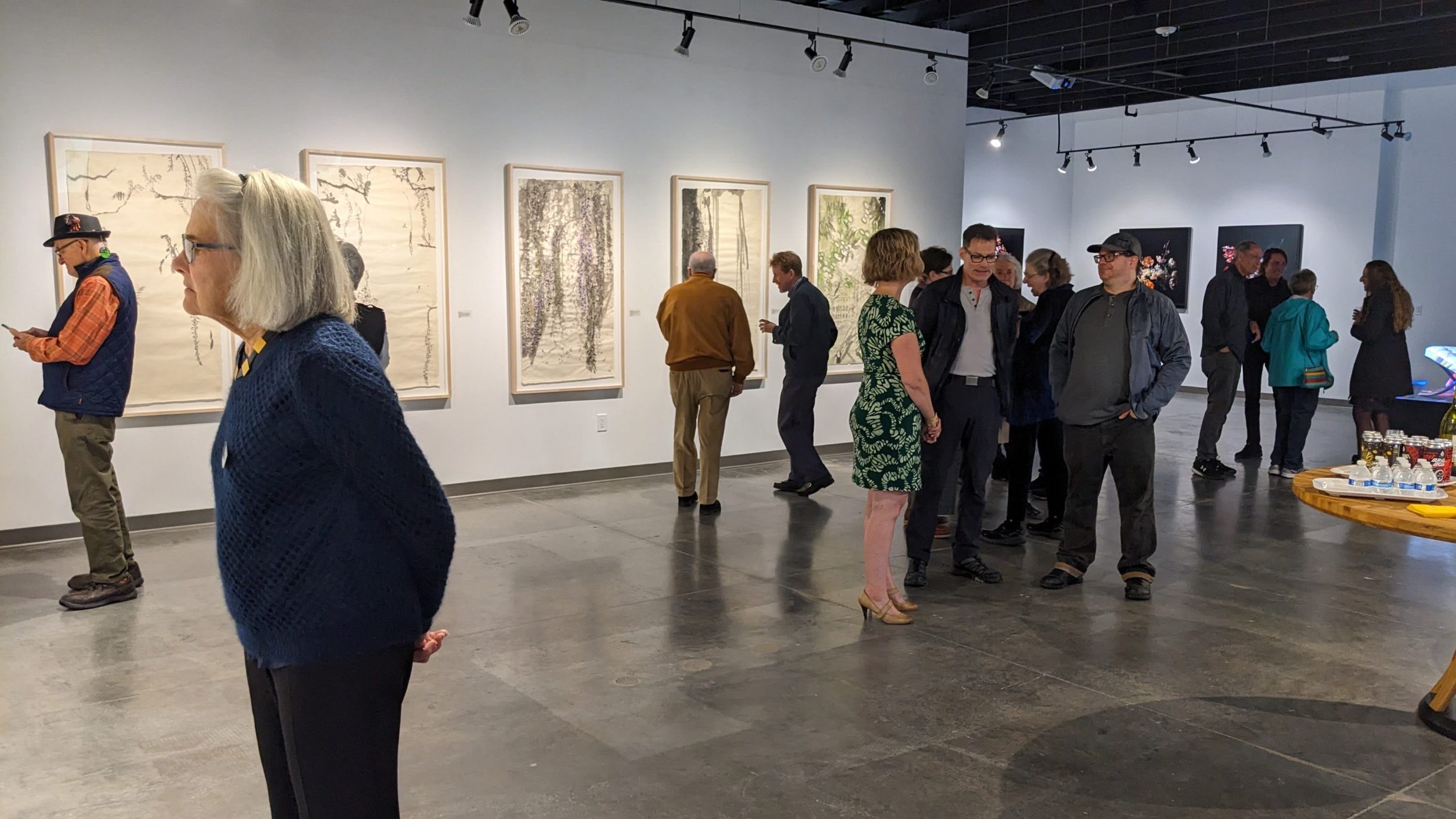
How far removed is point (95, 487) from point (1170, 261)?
14.4 m

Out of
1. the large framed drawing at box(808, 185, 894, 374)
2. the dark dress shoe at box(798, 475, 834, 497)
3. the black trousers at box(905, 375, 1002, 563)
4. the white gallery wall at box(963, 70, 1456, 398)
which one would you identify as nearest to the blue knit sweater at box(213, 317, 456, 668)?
the black trousers at box(905, 375, 1002, 563)

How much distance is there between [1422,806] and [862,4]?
8.55 m

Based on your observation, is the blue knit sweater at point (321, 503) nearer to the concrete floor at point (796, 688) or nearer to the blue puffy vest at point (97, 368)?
the concrete floor at point (796, 688)

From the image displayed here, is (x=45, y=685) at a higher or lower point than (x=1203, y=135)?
lower

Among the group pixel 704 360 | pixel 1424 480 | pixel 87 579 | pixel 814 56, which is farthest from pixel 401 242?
pixel 1424 480

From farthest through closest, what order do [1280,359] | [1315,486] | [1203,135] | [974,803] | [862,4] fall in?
1. [1203,135]
2. [862,4]
3. [1280,359]
4. [1315,486]
5. [974,803]

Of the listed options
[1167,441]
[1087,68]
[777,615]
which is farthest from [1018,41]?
[777,615]

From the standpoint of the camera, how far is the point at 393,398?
180 cm

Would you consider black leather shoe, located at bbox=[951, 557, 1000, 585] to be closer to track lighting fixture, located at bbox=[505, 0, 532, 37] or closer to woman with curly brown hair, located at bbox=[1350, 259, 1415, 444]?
track lighting fixture, located at bbox=[505, 0, 532, 37]

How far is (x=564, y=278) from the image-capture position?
315 inches

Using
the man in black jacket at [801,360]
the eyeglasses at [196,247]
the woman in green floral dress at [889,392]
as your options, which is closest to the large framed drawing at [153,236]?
the man in black jacket at [801,360]

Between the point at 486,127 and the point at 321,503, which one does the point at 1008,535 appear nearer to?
the point at 486,127

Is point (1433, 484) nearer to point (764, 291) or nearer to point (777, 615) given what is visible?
point (777, 615)

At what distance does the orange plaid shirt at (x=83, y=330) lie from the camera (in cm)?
496
